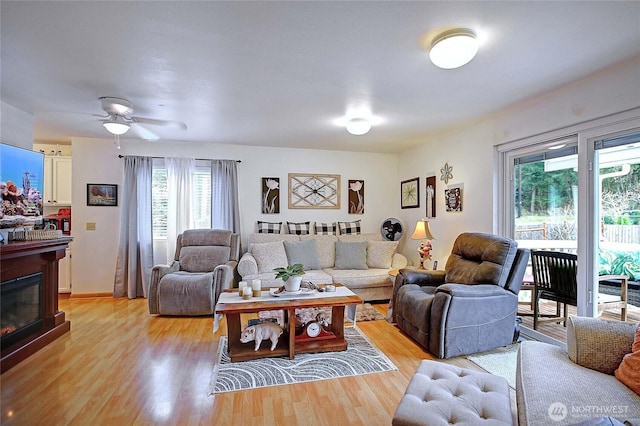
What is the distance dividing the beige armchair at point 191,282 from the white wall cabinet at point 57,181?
82.5 inches

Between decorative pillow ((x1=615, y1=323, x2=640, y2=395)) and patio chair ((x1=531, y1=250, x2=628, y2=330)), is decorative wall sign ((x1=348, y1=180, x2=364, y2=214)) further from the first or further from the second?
decorative pillow ((x1=615, y1=323, x2=640, y2=395))

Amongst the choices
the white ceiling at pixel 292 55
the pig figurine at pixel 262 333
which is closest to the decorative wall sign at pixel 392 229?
the white ceiling at pixel 292 55

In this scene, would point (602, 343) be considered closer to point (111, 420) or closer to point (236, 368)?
point (236, 368)

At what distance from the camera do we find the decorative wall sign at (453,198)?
391 centimetres

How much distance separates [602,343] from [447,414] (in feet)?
3.10

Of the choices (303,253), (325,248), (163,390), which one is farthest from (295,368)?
(325,248)

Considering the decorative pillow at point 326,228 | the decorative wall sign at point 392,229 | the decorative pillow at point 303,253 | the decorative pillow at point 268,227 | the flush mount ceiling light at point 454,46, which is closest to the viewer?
the flush mount ceiling light at point 454,46

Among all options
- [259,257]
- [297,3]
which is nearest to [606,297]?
[297,3]

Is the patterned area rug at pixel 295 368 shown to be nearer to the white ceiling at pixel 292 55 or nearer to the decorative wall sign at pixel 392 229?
the white ceiling at pixel 292 55

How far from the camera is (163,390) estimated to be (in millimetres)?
2125

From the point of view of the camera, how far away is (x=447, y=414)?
1316 mm

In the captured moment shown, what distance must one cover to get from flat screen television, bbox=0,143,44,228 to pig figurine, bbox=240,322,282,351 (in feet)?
8.45

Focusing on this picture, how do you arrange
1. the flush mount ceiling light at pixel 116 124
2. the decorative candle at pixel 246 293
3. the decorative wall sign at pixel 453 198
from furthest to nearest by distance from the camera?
the decorative wall sign at pixel 453 198 → the flush mount ceiling light at pixel 116 124 → the decorative candle at pixel 246 293

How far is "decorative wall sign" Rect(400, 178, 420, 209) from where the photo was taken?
4927 millimetres
